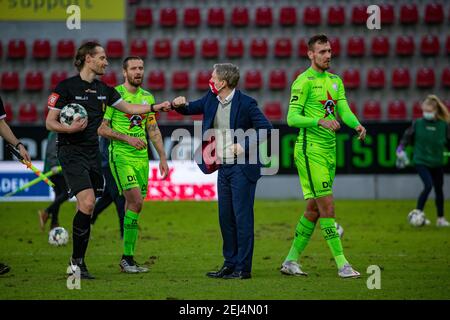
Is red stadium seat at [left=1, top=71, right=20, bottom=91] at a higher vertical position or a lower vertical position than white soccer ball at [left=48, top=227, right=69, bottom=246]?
higher

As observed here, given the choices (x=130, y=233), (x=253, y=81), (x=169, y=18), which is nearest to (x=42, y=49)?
(x=169, y=18)

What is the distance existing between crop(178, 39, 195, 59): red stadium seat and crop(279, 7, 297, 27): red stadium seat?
2.65 meters

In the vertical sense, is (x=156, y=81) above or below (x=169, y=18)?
below

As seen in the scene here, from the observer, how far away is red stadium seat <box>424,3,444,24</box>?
84.9 ft

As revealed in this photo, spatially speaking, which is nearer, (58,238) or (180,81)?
(58,238)

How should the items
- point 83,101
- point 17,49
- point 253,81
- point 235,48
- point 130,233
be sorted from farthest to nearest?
point 17,49
point 235,48
point 253,81
point 130,233
point 83,101

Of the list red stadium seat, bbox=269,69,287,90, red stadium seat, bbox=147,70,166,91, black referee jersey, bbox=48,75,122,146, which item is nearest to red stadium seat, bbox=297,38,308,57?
red stadium seat, bbox=269,69,287,90

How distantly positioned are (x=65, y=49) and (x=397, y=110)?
9.39 metres

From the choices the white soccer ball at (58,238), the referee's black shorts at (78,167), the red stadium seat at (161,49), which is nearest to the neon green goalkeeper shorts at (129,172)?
the referee's black shorts at (78,167)

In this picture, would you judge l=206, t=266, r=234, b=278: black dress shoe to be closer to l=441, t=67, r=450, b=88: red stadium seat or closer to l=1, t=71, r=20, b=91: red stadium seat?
l=441, t=67, r=450, b=88: red stadium seat

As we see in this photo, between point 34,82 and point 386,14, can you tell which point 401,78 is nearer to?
point 386,14

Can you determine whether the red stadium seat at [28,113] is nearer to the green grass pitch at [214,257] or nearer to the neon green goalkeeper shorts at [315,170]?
the green grass pitch at [214,257]

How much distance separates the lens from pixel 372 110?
2417cm

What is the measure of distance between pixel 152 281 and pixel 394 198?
13.0m
